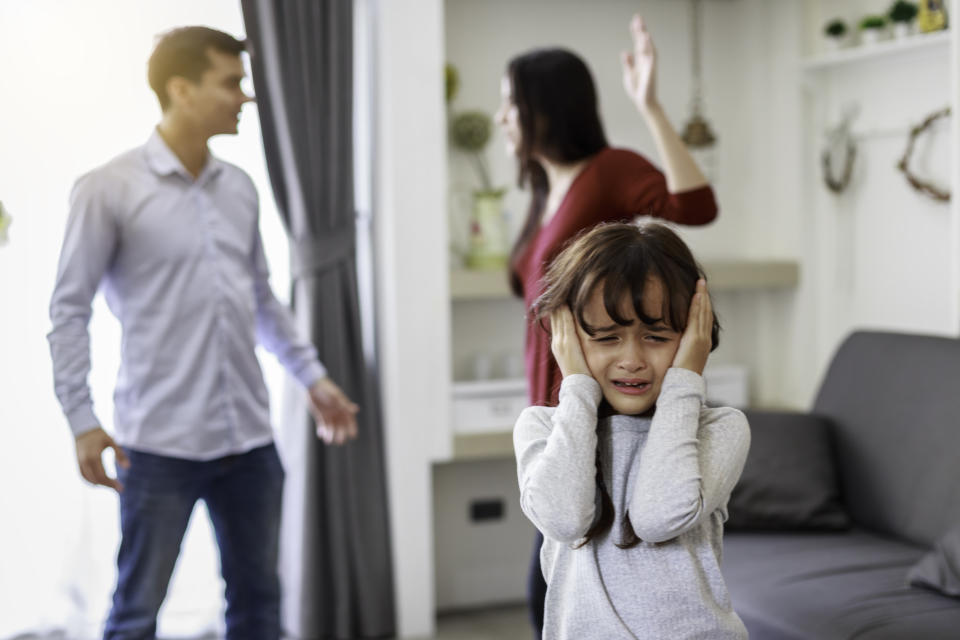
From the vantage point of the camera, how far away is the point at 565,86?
2172 millimetres

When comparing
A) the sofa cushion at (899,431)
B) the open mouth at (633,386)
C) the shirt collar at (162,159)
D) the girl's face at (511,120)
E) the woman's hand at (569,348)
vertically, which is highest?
the girl's face at (511,120)

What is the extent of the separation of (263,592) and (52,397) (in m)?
1.06

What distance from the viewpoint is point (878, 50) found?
10.4ft

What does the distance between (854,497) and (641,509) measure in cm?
167

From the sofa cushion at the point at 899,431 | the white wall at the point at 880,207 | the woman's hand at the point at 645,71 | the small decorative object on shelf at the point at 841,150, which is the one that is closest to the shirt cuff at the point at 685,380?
the woman's hand at the point at 645,71

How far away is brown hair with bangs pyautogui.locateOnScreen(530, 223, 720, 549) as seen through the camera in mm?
1347

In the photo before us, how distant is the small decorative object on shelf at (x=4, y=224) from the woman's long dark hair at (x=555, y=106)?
132 cm

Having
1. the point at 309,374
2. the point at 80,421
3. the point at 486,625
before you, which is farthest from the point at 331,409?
the point at 486,625

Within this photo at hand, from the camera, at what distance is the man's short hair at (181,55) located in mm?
2025

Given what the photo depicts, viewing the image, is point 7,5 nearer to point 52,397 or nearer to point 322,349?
point 52,397

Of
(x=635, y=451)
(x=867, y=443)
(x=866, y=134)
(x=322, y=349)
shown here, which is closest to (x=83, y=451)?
(x=635, y=451)

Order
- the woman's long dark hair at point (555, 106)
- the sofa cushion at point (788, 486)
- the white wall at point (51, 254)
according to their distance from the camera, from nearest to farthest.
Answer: the woman's long dark hair at point (555, 106), the sofa cushion at point (788, 486), the white wall at point (51, 254)

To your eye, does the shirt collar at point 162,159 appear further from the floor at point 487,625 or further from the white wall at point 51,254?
the floor at point 487,625

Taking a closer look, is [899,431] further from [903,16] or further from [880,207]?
[903,16]
